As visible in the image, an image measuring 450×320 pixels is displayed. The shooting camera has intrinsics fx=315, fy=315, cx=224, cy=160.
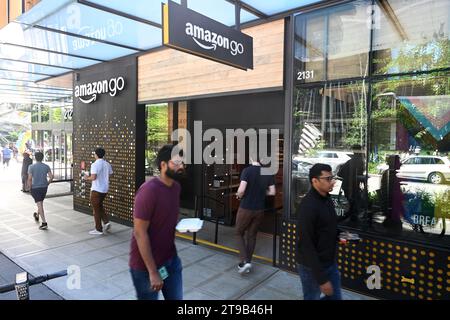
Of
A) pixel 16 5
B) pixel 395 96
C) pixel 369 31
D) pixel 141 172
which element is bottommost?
pixel 141 172

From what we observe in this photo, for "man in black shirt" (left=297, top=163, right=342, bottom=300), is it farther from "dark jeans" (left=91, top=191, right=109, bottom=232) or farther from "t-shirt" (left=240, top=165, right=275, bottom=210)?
"dark jeans" (left=91, top=191, right=109, bottom=232)

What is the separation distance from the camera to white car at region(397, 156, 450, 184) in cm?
382

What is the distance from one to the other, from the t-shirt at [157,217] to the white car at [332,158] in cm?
277

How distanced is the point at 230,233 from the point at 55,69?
6519 mm

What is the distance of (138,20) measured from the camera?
5117mm

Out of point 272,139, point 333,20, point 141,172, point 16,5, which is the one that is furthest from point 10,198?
point 333,20

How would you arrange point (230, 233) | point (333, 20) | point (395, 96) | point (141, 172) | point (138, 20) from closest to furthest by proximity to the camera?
point (395, 96) → point (333, 20) → point (138, 20) → point (230, 233) → point (141, 172)

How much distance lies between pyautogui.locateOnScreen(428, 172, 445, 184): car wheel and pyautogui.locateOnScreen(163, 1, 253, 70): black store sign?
2714 millimetres

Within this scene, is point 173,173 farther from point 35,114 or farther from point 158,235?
point 35,114

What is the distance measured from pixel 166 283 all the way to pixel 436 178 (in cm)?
340

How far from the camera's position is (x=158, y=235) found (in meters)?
2.46

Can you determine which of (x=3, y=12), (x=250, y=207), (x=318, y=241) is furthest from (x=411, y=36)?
(x=3, y=12)

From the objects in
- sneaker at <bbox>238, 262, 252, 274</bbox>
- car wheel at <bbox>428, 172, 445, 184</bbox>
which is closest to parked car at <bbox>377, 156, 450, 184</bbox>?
car wheel at <bbox>428, 172, 445, 184</bbox>
